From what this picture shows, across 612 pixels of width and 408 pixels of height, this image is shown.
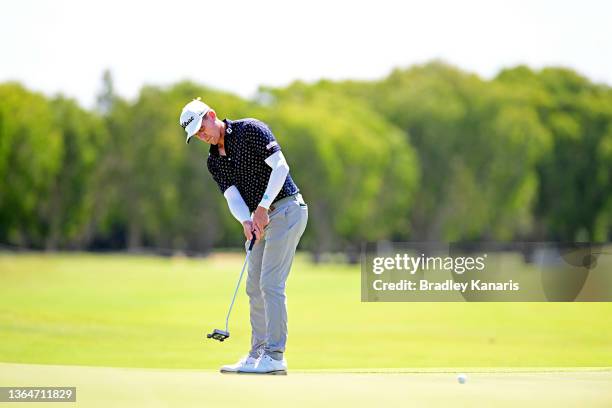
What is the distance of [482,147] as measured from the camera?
3553 inches

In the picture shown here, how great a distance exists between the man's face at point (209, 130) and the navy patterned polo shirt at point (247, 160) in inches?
3.1

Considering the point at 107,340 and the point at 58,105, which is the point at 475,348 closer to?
the point at 107,340

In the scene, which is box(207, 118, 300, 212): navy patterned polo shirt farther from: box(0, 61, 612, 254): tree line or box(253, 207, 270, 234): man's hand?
box(0, 61, 612, 254): tree line

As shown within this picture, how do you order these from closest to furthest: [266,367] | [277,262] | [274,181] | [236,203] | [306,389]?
[306,389] → [266,367] → [274,181] → [277,262] → [236,203]

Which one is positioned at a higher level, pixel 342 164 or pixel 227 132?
pixel 342 164

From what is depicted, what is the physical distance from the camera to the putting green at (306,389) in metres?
7.33

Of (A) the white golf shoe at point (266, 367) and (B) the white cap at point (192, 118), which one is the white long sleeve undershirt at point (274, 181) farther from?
(A) the white golf shoe at point (266, 367)

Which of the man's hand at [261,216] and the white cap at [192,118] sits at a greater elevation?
the white cap at [192,118]

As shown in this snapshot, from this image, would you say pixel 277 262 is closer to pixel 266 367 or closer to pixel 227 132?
pixel 266 367

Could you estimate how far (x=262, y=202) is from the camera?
9.21 m

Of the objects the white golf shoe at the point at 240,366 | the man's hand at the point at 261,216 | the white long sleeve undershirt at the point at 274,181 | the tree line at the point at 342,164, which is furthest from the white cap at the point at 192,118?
the tree line at the point at 342,164

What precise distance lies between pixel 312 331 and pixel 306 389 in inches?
473

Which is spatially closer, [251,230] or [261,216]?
[261,216]

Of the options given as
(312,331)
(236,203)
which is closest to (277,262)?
(236,203)
